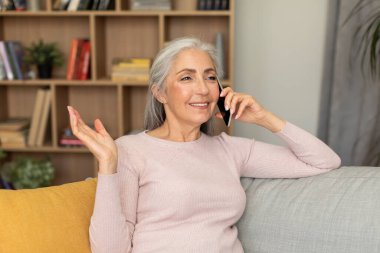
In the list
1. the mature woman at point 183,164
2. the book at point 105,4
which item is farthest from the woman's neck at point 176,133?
the book at point 105,4

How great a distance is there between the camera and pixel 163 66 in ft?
5.43

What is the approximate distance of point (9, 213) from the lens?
→ 4.11 ft

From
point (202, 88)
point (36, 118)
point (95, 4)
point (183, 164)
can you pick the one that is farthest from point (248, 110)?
point (36, 118)

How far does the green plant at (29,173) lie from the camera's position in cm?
318

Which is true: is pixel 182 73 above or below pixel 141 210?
above

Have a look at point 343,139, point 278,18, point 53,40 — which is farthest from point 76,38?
point 343,139

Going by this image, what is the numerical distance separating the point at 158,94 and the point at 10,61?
1.87 metres

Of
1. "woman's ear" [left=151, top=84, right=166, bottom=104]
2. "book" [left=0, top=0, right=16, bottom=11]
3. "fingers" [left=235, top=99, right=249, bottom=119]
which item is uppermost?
"book" [left=0, top=0, right=16, bottom=11]

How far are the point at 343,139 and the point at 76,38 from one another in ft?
5.84

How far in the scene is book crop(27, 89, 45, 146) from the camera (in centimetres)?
331

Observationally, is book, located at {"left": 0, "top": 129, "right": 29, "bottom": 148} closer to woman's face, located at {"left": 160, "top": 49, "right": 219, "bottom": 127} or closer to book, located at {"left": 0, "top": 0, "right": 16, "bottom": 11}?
book, located at {"left": 0, "top": 0, "right": 16, "bottom": 11}

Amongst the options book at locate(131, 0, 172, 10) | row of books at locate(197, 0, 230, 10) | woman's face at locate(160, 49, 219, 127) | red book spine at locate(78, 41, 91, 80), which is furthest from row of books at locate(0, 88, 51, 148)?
woman's face at locate(160, 49, 219, 127)

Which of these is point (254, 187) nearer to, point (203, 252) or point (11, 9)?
point (203, 252)

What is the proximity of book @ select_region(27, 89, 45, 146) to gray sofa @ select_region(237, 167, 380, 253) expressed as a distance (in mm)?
1999
